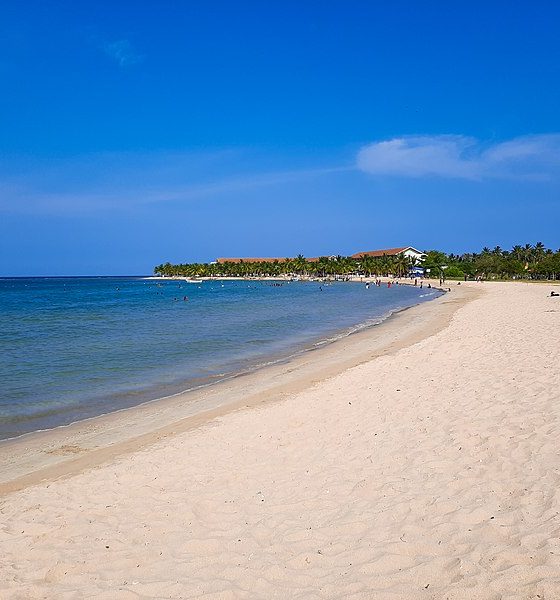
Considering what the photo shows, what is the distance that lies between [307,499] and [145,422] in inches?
228

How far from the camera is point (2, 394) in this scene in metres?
13.4

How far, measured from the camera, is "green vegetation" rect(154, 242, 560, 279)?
365 ft

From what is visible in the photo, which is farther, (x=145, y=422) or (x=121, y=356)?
(x=121, y=356)

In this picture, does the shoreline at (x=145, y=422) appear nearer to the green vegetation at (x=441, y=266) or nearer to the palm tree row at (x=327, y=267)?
the green vegetation at (x=441, y=266)

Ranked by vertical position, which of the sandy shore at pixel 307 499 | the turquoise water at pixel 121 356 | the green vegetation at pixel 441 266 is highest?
the green vegetation at pixel 441 266

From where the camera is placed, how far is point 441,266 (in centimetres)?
11625

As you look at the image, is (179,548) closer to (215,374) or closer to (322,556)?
(322,556)

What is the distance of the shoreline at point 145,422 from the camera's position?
7850 millimetres

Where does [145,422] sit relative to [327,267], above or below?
below

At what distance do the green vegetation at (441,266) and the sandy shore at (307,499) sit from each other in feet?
300

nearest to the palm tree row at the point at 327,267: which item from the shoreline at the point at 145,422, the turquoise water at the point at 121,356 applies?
the turquoise water at the point at 121,356

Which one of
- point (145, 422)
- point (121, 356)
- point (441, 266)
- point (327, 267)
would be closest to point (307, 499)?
point (145, 422)

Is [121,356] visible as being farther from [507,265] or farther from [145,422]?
[507,265]

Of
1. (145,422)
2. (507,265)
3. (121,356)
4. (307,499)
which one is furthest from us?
(507,265)
